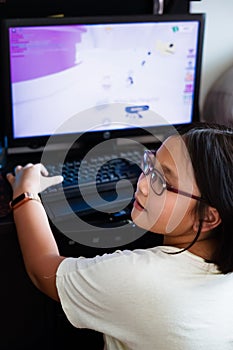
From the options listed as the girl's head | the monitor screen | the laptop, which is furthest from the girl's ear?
the monitor screen

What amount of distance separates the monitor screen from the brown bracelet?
318 mm

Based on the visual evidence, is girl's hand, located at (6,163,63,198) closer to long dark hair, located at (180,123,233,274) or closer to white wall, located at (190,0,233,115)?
long dark hair, located at (180,123,233,274)

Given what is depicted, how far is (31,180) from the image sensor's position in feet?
4.09

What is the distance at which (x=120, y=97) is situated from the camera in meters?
1.52

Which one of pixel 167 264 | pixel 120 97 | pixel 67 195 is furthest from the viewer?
pixel 120 97

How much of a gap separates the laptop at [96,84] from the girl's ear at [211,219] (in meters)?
0.38

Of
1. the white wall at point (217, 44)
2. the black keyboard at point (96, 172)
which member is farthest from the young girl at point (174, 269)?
the white wall at point (217, 44)

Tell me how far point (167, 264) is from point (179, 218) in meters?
0.08

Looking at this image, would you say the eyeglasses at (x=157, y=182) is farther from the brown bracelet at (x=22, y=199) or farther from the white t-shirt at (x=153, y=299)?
the brown bracelet at (x=22, y=199)

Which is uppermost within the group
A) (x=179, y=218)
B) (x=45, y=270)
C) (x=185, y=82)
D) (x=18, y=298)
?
(x=185, y=82)

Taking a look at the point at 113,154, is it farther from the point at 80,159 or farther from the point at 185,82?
the point at 185,82

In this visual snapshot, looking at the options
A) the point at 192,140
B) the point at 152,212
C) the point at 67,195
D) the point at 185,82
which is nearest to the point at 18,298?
the point at 67,195

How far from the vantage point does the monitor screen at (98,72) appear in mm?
1392

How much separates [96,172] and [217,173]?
564 millimetres
